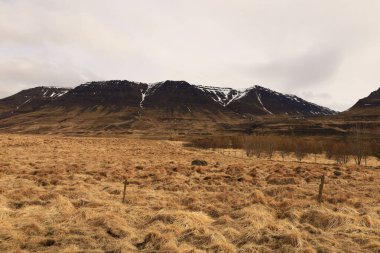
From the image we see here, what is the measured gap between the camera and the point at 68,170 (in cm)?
2806

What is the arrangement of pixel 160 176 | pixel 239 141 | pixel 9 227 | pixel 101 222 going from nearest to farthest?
1. pixel 9 227
2. pixel 101 222
3. pixel 160 176
4. pixel 239 141

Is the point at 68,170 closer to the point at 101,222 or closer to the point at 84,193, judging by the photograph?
the point at 84,193

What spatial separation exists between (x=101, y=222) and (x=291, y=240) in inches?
259

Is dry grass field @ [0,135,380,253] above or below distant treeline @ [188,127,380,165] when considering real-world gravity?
above

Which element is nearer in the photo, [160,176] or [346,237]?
[346,237]

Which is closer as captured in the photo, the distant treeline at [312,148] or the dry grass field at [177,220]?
the dry grass field at [177,220]

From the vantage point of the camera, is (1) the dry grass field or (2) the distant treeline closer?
(1) the dry grass field

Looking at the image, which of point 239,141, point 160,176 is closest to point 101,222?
point 160,176

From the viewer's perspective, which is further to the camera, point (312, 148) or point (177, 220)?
point (312, 148)

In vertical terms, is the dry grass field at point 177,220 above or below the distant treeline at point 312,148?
above

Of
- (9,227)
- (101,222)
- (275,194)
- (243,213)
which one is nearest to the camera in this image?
(9,227)

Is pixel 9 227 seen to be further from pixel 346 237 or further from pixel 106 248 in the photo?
pixel 346 237

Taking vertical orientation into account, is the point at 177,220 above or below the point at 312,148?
above

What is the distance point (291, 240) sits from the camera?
11.5 meters
